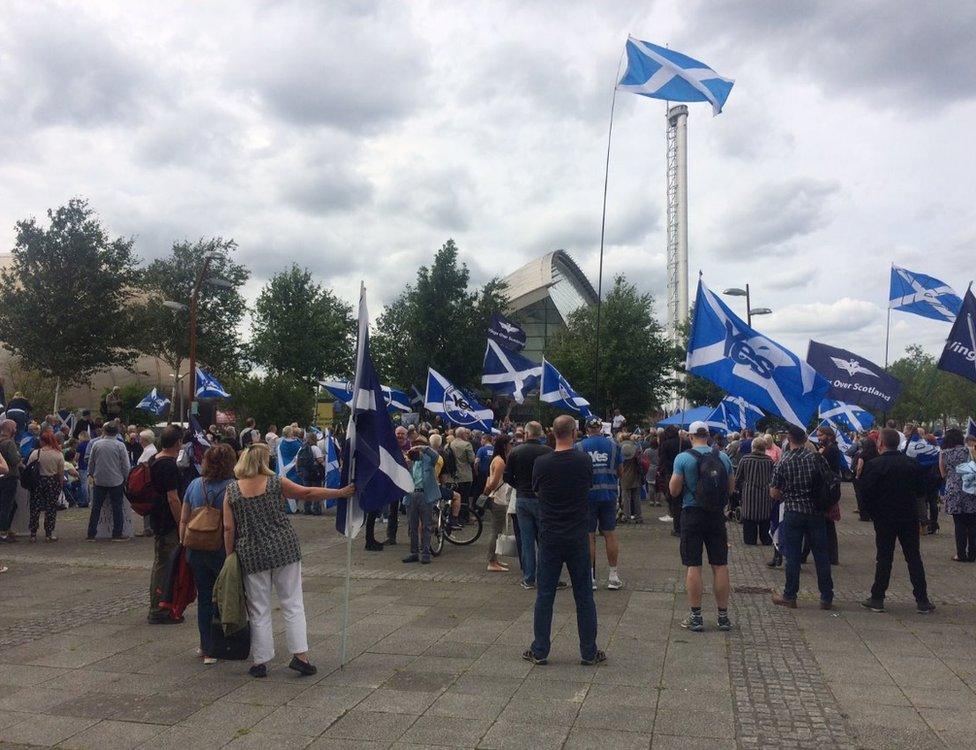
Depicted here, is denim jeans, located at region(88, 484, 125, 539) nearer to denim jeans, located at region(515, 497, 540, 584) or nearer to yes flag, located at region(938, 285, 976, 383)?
denim jeans, located at region(515, 497, 540, 584)

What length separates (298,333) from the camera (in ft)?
176

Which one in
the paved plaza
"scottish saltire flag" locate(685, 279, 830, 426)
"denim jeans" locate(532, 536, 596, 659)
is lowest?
the paved plaza

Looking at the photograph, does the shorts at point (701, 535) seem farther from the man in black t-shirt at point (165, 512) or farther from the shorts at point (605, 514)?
the man in black t-shirt at point (165, 512)

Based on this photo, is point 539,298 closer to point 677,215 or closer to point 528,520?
point 677,215

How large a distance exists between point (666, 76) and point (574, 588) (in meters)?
14.5

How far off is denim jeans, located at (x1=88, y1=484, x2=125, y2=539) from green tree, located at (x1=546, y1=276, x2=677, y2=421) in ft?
106

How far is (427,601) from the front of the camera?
8.70 m

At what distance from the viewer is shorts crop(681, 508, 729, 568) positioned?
740 cm

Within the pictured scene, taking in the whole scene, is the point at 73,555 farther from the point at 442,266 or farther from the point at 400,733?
the point at 442,266

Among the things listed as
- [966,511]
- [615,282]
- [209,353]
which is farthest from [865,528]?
[209,353]

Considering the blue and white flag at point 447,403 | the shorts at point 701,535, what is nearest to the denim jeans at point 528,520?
the shorts at point 701,535

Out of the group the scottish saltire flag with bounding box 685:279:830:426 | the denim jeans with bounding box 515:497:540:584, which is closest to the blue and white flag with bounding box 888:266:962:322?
the scottish saltire flag with bounding box 685:279:830:426

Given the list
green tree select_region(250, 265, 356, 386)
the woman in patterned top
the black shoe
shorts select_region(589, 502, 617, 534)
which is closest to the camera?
the woman in patterned top

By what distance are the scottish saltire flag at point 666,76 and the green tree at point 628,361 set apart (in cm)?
2640
